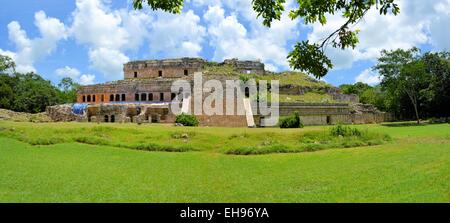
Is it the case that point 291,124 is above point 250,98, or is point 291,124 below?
below

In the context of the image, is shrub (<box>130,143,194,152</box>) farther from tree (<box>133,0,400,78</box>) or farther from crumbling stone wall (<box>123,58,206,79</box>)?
crumbling stone wall (<box>123,58,206,79</box>)

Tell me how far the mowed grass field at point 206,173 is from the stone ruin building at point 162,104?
36.7 ft

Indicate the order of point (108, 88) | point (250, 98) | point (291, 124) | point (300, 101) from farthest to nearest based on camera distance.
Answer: point (108, 88) < point (300, 101) < point (250, 98) < point (291, 124)

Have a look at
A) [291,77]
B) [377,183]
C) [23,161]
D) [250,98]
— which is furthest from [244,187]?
[291,77]

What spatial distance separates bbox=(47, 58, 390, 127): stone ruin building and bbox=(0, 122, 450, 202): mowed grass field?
11190mm

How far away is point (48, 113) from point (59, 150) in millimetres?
19320

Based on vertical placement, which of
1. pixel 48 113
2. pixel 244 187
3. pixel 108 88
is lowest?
pixel 244 187

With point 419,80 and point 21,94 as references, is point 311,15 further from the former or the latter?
point 21,94

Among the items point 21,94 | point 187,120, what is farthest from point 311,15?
point 21,94

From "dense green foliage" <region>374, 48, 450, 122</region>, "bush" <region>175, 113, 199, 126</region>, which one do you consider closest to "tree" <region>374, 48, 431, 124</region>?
"dense green foliage" <region>374, 48, 450, 122</region>

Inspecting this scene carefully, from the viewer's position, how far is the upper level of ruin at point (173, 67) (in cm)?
4034

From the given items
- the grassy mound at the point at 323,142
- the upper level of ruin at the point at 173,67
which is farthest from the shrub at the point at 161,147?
the upper level of ruin at the point at 173,67

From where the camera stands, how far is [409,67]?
34.8 meters
